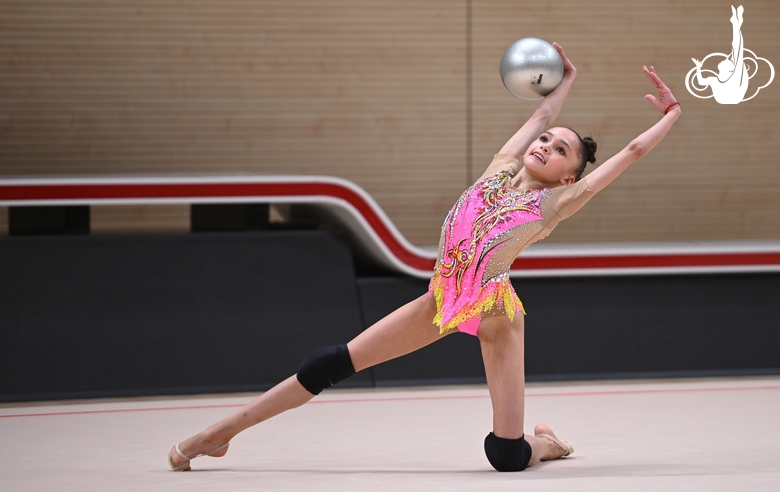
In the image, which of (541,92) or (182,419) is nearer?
(541,92)

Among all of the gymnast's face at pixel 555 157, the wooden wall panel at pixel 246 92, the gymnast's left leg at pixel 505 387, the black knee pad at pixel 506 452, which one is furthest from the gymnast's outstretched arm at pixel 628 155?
the wooden wall panel at pixel 246 92

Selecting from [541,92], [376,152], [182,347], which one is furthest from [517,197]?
[376,152]

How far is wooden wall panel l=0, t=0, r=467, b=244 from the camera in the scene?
6.64 metres

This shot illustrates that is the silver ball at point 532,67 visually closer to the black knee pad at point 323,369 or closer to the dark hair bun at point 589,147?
the dark hair bun at point 589,147

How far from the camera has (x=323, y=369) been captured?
3.43 m

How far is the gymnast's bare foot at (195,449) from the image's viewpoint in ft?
11.2

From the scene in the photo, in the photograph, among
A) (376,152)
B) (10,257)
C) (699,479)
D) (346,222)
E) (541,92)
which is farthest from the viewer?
(376,152)

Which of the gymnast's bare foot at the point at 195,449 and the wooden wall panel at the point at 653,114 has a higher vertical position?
the wooden wall panel at the point at 653,114

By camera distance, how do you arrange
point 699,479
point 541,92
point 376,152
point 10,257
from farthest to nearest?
point 376,152
point 10,257
point 541,92
point 699,479

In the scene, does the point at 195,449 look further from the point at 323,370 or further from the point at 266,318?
the point at 266,318

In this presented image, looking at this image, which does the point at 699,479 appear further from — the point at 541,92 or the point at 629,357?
the point at 629,357

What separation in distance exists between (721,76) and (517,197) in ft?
13.8

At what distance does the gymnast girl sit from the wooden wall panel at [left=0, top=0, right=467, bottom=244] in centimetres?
356

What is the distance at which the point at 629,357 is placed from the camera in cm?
551
